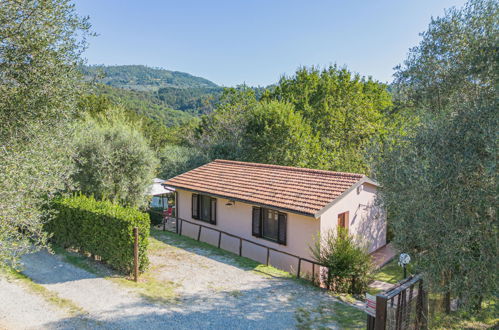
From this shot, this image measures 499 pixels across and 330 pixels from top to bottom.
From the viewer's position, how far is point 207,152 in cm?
2912

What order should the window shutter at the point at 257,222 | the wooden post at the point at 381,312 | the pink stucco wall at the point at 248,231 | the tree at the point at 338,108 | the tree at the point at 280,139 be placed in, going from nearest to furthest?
the wooden post at the point at 381,312, the pink stucco wall at the point at 248,231, the window shutter at the point at 257,222, the tree at the point at 338,108, the tree at the point at 280,139

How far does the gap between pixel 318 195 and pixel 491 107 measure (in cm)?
771

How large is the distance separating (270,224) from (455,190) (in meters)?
9.01

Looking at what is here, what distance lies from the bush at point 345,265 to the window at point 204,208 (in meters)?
6.91

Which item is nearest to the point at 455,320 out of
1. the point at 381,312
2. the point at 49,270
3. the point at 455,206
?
the point at 381,312

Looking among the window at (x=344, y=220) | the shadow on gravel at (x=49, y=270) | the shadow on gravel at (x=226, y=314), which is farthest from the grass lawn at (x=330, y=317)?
the shadow on gravel at (x=49, y=270)

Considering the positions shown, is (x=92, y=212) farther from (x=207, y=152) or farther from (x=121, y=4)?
(x=207, y=152)

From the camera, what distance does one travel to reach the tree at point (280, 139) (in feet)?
82.2

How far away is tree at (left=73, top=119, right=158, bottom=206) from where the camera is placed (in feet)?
51.9

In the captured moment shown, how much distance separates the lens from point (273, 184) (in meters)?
15.8

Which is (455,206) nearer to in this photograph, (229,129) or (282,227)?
(282,227)

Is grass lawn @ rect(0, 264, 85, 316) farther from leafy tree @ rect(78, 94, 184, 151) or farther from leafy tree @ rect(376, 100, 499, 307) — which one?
leafy tree @ rect(78, 94, 184, 151)

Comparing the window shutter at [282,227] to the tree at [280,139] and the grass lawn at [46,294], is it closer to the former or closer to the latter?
the grass lawn at [46,294]

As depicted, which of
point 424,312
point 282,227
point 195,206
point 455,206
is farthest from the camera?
point 195,206
